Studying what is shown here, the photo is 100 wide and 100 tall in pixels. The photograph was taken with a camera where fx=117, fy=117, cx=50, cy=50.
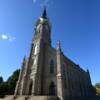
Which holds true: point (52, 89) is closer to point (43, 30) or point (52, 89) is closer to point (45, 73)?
point (45, 73)

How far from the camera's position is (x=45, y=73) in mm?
30188

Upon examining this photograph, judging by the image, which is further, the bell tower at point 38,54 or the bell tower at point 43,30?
the bell tower at point 43,30

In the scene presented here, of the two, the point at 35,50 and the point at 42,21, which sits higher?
the point at 42,21

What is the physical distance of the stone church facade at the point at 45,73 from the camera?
26669mm

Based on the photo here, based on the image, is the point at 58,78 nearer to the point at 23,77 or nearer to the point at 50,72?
the point at 50,72

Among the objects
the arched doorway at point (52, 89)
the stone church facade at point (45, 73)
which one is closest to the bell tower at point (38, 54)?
the stone church facade at point (45, 73)

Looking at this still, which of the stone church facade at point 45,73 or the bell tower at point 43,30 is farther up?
the bell tower at point 43,30

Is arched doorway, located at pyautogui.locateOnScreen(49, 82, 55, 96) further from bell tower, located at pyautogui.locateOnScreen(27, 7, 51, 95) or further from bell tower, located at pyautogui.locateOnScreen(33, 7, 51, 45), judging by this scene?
bell tower, located at pyautogui.locateOnScreen(33, 7, 51, 45)

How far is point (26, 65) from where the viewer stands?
34.0 metres

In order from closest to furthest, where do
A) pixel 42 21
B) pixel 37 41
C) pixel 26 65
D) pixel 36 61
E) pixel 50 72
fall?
pixel 50 72 < pixel 36 61 < pixel 26 65 < pixel 37 41 < pixel 42 21

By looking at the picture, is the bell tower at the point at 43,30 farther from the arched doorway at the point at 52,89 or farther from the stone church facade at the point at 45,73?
the arched doorway at the point at 52,89

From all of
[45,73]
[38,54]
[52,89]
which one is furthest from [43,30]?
[52,89]

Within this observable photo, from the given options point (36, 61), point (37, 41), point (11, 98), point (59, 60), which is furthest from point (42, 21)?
point (11, 98)

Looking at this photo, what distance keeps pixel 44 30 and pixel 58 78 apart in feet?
61.9
